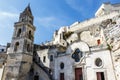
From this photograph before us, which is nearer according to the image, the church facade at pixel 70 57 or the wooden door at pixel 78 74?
the church facade at pixel 70 57

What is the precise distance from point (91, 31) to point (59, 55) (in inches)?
487

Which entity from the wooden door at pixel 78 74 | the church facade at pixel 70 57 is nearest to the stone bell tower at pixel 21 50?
the church facade at pixel 70 57

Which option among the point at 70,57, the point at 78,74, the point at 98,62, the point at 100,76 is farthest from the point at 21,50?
the point at 100,76

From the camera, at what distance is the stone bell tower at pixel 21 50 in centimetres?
2384

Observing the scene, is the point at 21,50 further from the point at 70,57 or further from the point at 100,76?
the point at 100,76

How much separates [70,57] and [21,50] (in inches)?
386

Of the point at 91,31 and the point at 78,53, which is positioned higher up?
the point at 91,31

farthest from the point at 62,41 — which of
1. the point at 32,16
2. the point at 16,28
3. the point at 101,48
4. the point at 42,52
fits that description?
the point at 101,48

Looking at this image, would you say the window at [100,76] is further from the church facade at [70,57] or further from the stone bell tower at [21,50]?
the stone bell tower at [21,50]

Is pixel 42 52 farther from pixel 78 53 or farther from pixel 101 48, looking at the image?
pixel 101 48

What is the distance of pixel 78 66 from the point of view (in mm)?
22703

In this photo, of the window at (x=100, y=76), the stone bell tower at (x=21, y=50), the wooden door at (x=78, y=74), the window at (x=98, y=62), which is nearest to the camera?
the window at (x=100, y=76)

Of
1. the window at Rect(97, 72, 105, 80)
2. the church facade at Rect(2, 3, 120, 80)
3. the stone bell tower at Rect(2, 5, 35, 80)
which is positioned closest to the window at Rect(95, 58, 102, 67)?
the church facade at Rect(2, 3, 120, 80)

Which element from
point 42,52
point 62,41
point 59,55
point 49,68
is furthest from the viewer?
point 62,41
